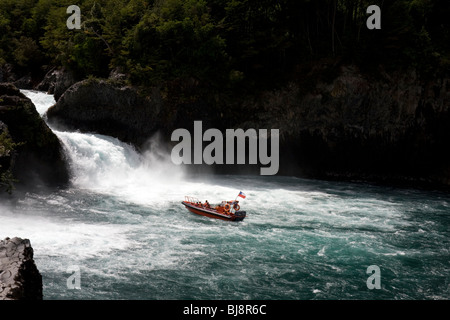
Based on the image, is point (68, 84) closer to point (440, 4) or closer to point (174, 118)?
point (174, 118)

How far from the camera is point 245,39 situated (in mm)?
32594

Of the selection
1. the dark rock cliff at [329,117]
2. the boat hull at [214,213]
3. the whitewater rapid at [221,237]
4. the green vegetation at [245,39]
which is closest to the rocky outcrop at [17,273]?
the whitewater rapid at [221,237]

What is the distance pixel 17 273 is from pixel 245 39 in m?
26.4

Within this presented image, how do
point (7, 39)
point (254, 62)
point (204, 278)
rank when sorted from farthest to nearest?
1. point (7, 39)
2. point (254, 62)
3. point (204, 278)

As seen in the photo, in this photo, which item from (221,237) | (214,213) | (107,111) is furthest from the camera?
(107,111)

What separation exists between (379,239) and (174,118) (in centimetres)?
1826

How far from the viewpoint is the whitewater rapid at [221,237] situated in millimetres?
13953

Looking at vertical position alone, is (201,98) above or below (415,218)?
above

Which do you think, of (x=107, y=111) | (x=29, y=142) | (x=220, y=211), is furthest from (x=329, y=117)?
(x=29, y=142)

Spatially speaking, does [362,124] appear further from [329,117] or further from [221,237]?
[221,237]

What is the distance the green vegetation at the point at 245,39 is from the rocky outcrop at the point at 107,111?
159cm

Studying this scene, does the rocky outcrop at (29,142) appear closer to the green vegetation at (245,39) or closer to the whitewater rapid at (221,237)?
the whitewater rapid at (221,237)

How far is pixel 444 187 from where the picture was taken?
1256 inches
